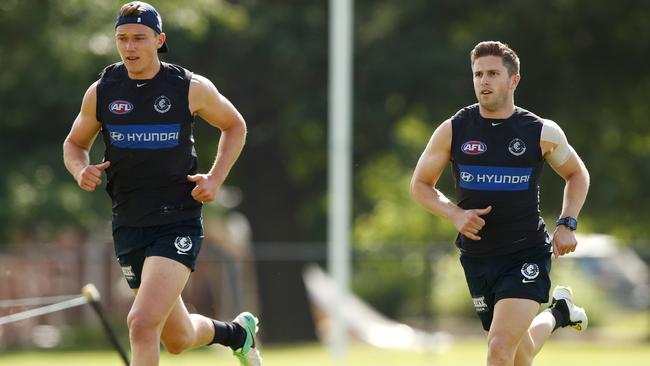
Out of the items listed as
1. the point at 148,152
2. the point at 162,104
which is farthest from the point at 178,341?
the point at 162,104

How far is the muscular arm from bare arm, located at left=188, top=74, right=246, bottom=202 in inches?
69.5

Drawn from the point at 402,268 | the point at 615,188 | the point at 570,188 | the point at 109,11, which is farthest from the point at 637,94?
the point at 570,188

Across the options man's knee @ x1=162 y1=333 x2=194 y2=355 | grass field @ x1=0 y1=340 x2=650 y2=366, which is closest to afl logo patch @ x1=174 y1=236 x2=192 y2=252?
man's knee @ x1=162 y1=333 x2=194 y2=355

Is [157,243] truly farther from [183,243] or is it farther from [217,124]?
[217,124]

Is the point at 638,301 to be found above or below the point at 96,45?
below

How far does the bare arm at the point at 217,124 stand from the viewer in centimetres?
782

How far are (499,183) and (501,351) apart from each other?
0.97 meters

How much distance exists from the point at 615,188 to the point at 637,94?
1.89 m

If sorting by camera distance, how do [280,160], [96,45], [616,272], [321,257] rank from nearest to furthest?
[96,45] < [321,257] < [616,272] < [280,160]

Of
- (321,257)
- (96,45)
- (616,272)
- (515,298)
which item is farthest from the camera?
(616,272)

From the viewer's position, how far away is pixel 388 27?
27.3 metres

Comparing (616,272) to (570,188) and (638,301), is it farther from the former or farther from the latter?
(570,188)

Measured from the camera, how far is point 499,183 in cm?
792

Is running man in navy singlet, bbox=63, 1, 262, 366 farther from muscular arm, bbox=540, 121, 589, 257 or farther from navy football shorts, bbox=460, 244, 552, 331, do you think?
muscular arm, bbox=540, 121, 589, 257
